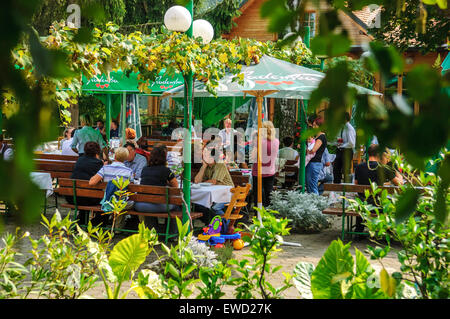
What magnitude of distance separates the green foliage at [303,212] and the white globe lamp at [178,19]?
10.2 ft

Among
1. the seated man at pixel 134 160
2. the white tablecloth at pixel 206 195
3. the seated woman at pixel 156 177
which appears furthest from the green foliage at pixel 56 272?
the seated man at pixel 134 160

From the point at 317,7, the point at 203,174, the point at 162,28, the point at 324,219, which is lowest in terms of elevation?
the point at 324,219

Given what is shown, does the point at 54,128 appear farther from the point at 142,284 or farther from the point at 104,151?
the point at 104,151

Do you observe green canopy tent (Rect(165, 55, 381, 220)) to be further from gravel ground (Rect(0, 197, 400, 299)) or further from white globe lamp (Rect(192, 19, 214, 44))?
gravel ground (Rect(0, 197, 400, 299))

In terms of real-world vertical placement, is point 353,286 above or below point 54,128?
below

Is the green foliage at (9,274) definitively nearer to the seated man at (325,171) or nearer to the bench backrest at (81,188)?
the bench backrest at (81,188)

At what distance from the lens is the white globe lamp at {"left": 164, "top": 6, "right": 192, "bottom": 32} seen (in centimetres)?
661

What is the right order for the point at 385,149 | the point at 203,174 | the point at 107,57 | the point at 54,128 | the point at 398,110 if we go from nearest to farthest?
1. the point at 54,128
2. the point at 398,110
3. the point at 385,149
4. the point at 107,57
5. the point at 203,174

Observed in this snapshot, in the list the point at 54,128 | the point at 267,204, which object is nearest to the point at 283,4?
the point at 54,128

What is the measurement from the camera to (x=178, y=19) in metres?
6.66

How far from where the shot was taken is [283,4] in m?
1.25

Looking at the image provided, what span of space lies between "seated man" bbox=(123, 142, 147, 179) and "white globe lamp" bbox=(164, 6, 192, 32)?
8.80ft

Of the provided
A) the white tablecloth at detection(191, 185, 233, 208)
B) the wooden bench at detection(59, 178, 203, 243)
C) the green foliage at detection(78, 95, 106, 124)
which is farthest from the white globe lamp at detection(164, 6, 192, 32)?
the green foliage at detection(78, 95, 106, 124)

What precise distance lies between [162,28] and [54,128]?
6.24 metres
